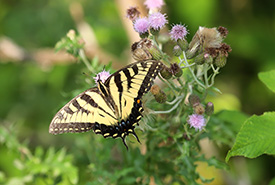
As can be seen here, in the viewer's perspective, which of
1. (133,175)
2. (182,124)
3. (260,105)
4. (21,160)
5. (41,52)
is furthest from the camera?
(260,105)

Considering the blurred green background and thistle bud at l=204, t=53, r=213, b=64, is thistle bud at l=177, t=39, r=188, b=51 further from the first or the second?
the blurred green background

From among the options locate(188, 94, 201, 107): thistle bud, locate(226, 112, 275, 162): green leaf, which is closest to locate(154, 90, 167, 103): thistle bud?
locate(188, 94, 201, 107): thistle bud

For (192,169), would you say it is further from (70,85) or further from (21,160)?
(70,85)

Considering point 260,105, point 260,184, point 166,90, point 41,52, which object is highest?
point 41,52

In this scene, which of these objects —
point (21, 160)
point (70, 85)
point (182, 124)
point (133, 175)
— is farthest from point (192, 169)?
point (70, 85)

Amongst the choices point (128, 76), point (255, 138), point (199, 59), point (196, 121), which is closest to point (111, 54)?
point (128, 76)

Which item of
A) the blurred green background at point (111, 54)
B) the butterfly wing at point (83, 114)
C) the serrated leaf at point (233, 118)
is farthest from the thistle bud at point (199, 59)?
the blurred green background at point (111, 54)

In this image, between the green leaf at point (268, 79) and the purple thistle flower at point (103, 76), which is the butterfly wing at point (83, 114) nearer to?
the purple thistle flower at point (103, 76)
